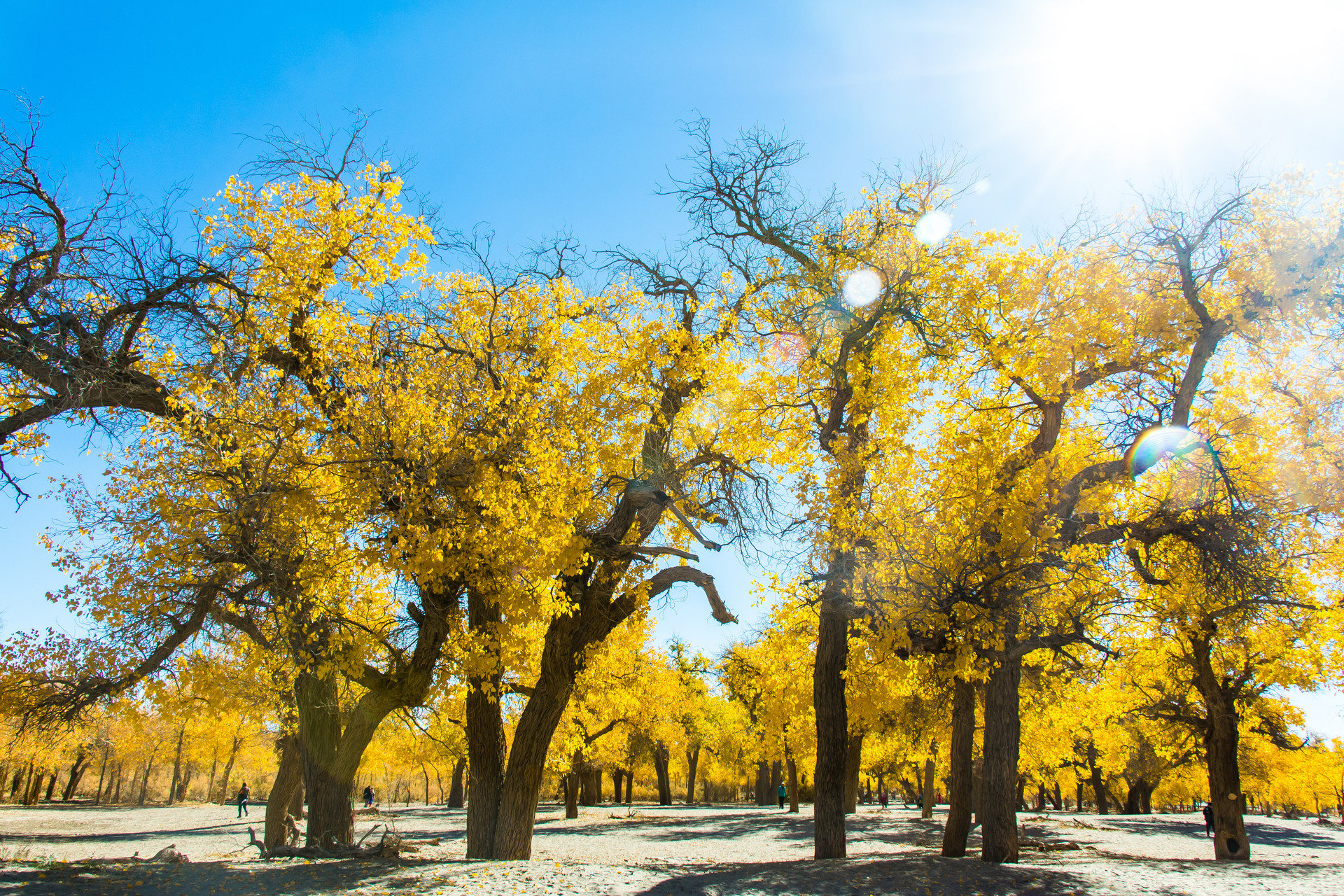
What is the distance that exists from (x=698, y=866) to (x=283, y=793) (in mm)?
9901

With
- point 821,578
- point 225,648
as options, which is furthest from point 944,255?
point 225,648

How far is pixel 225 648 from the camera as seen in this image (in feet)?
43.0

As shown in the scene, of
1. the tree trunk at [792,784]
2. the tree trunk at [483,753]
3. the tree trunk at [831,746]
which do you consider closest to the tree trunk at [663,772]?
the tree trunk at [792,784]

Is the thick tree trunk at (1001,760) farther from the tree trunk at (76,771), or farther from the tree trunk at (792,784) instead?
the tree trunk at (76,771)

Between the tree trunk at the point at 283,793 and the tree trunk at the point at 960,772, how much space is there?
13.5 m

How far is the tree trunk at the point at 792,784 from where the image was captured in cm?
3266

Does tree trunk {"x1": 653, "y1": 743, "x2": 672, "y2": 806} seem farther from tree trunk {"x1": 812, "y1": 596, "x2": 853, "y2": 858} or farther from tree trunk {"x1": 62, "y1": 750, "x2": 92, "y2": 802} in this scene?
tree trunk {"x1": 62, "y1": 750, "x2": 92, "y2": 802}

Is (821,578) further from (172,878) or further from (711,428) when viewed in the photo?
(172,878)

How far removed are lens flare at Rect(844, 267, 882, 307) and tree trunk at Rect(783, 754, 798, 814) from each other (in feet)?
87.1

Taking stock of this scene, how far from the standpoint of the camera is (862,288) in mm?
11500

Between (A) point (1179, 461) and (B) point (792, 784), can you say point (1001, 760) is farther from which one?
(B) point (792, 784)

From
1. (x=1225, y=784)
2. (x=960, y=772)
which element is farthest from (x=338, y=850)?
(x=1225, y=784)

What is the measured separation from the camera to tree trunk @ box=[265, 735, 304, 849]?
48.3 ft

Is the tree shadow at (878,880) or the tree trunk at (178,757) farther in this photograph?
the tree trunk at (178,757)
